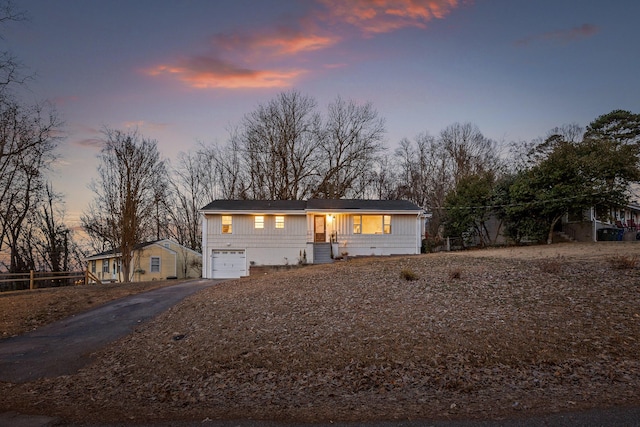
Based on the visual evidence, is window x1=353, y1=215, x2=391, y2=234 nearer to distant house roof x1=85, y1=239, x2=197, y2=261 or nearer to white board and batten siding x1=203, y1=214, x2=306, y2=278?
white board and batten siding x1=203, y1=214, x2=306, y2=278

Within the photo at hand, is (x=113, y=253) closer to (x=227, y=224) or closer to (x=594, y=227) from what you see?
(x=227, y=224)

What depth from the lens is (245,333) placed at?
32.2 ft

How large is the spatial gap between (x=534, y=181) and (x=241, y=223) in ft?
66.8

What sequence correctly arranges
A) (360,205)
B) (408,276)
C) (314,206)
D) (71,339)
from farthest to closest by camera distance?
1. (360,205)
2. (314,206)
3. (408,276)
4. (71,339)

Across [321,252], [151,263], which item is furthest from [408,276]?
[151,263]

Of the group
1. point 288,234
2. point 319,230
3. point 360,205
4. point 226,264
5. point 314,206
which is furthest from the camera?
point 360,205

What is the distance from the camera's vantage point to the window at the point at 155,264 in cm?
3538

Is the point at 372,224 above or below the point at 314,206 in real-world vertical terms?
below

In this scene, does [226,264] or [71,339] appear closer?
[71,339]

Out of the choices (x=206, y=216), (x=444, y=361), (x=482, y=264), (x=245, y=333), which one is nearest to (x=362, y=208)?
(x=206, y=216)

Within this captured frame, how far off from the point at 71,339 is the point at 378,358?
8.76 meters

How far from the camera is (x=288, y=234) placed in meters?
28.0

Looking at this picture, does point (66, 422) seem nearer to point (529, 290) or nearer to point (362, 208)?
point (529, 290)

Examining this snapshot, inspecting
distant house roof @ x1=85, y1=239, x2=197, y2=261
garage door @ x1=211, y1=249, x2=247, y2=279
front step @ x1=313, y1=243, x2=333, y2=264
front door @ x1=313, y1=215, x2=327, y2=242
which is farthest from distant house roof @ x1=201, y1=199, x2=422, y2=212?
distant house roof @ x1=85, y1=239, x2=197, y2=261
